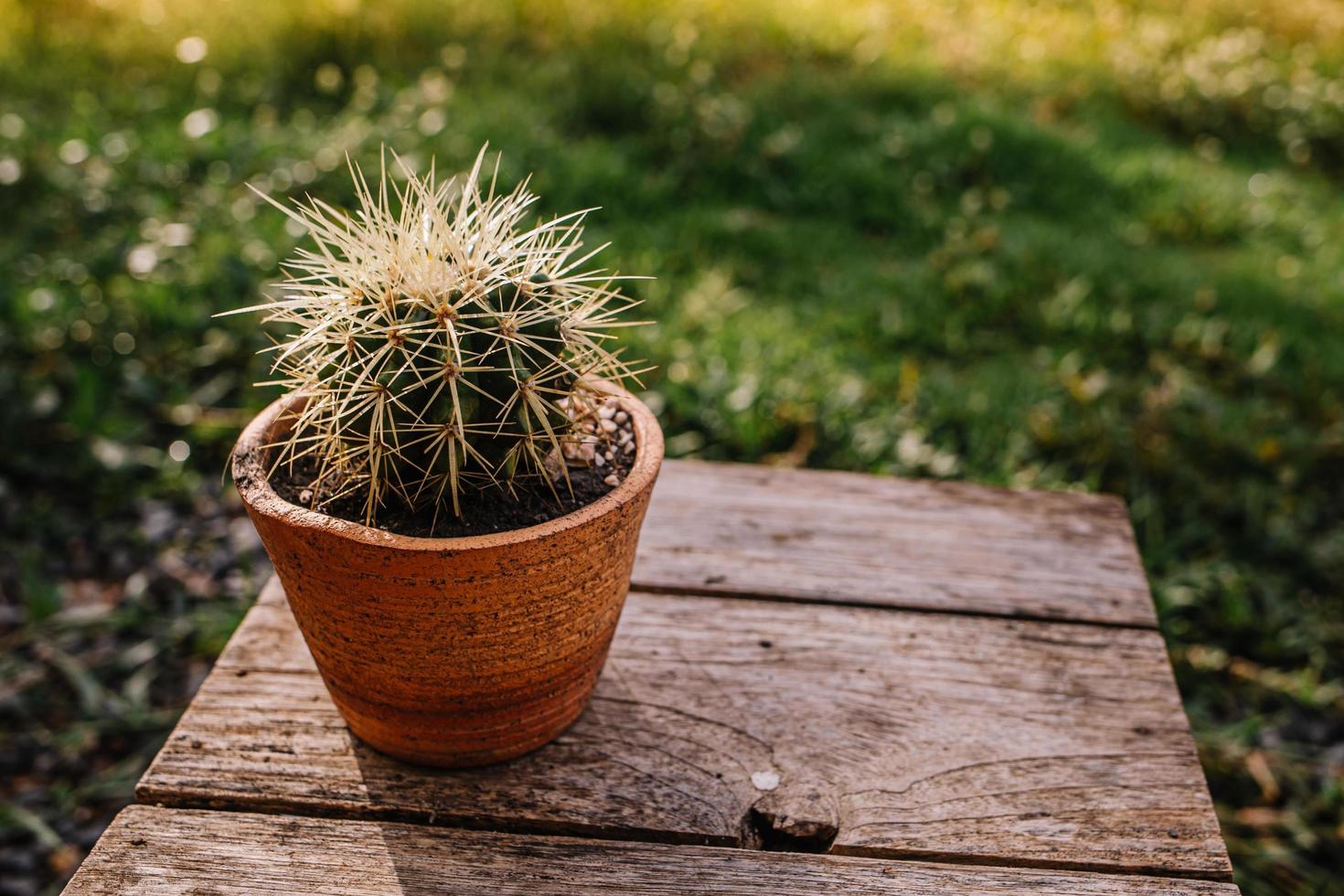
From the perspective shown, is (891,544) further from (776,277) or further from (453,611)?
(776,277)

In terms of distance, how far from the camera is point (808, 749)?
1440 millimetres

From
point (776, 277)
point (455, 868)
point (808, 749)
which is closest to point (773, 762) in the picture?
point (808, 749)

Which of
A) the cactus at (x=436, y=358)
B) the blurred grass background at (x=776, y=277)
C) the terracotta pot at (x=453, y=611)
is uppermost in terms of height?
the cactus at (x=436, y=358)

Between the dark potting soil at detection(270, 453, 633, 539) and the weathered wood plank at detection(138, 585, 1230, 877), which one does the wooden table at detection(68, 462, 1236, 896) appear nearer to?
the weathered wood plank at detection(138, 585, 1230, 877)

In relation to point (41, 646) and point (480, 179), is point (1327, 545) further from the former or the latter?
point (41, 646)

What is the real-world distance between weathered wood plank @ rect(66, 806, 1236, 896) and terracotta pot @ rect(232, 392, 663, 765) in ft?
0.47

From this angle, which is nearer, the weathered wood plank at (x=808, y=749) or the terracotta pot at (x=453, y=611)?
the terracotta pot at (x=453, y=611)

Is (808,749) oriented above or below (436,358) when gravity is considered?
below

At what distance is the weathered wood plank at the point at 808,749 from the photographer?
1319 millimetres

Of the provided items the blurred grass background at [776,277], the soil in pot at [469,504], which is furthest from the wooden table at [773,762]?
the blurred grass background at [776,277]

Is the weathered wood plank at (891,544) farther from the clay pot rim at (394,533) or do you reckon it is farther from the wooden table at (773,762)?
the clay pot rim at (394,533)

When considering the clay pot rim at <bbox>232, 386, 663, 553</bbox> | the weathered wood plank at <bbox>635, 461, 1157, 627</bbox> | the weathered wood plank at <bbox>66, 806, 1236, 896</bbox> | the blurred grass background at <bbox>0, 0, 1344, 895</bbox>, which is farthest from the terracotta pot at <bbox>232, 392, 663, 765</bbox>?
the blurred grass background at <bbox>0, 0, 1344, 895</bbox>

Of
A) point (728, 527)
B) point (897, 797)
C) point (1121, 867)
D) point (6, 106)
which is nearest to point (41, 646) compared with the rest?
point (728, 527)

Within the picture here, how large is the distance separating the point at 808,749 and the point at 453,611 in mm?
573
